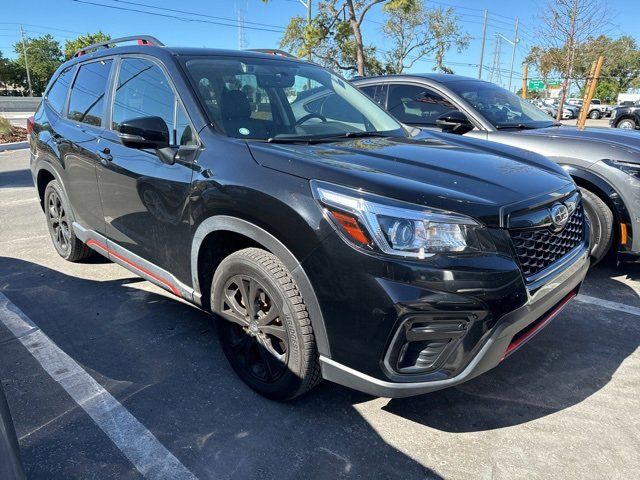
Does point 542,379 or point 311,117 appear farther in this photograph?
point 311,117

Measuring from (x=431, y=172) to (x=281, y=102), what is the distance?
1.31 metres

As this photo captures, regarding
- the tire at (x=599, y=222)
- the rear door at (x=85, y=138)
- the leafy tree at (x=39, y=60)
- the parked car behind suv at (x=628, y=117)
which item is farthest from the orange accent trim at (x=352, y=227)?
the leafy tree at (x=39, y=60)

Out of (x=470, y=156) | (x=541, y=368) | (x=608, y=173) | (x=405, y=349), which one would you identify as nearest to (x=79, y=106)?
(x=470, y=156)

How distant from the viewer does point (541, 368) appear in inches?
115

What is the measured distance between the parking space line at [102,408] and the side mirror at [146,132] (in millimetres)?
1375

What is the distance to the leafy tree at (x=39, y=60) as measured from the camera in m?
71.0

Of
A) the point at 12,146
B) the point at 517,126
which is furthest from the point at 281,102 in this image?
the point at 12,146

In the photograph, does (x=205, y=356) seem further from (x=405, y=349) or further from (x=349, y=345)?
(x=405, y=349)

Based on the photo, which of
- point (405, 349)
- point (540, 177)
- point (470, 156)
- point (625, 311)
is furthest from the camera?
point (625, 311)

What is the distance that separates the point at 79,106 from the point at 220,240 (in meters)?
2.23

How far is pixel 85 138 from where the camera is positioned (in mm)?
3678

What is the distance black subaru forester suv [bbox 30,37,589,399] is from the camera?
1.96m

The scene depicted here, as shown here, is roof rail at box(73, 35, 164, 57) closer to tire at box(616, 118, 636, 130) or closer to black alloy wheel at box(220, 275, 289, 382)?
black alloy wheel at box(220, 275, 289, 382)

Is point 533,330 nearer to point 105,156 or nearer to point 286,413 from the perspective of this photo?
point 286,413
